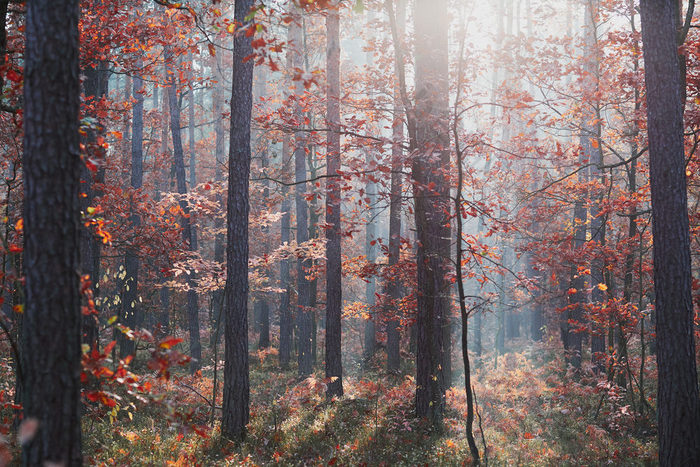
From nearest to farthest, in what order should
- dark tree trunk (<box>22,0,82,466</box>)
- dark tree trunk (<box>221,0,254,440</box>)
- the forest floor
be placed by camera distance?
1. dark tree trunk (<box>22,0,82,466</box>)
2. the forest floor
3. dark tree trunk (<box>221,0,254,440</box>)

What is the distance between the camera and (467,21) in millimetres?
6672

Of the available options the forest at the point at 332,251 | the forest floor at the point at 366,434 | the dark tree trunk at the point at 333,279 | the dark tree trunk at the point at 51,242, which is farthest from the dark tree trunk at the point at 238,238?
the dark tree trunk at the point at 51,242

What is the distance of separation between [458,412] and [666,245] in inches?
206

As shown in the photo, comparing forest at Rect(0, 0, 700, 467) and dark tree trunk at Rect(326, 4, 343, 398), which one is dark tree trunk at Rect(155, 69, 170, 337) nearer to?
forest at Rect(0, 0, 700, 467)

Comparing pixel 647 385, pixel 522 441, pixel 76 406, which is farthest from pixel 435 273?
pixel 647 385

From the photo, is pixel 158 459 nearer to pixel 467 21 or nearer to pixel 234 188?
pixel 234 188

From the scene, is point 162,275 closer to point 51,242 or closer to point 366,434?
point 366,434

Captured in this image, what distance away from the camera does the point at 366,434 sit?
8.01m

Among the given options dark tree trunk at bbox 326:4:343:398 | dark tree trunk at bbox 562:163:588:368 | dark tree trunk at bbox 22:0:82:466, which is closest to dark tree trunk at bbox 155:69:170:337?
dark tree trunk at bbox 326:4:343:398

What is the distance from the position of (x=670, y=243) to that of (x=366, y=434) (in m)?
5.25

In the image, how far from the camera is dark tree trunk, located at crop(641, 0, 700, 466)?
614cm

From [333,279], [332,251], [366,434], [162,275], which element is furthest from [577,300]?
[162,275]

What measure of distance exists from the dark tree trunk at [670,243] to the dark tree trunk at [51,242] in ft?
21.5

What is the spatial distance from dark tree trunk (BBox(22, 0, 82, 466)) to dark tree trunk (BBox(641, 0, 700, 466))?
6.56 m
